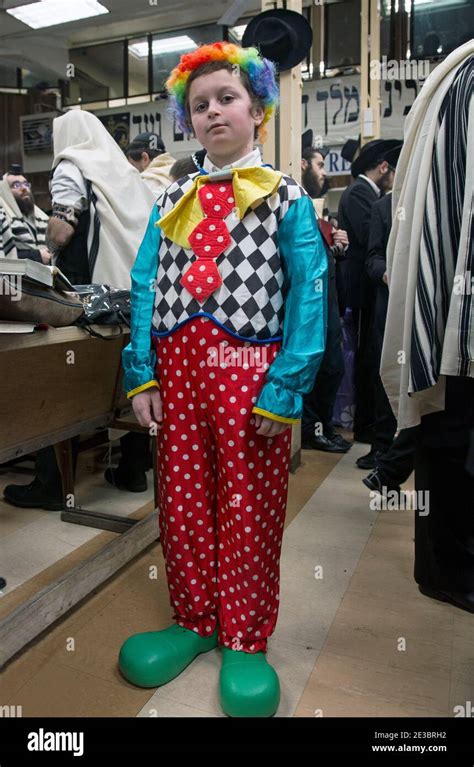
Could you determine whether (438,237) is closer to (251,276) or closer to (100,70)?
(251,276)

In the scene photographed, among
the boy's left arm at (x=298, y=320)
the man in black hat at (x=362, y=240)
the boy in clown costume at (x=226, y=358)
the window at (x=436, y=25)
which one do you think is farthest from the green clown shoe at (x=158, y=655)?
the window at (x=436, y=25)

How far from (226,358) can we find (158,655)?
31.1 inches

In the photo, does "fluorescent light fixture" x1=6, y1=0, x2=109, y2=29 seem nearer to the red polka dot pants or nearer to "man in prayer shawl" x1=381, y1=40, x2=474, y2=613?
"man in prayer shawl" x1=381, y1=40, x2=474, y2=613

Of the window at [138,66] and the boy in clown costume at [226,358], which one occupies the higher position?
the window at [138,66]

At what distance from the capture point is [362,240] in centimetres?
379

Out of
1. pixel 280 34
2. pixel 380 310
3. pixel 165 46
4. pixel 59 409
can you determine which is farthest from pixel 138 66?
pixel 59 409

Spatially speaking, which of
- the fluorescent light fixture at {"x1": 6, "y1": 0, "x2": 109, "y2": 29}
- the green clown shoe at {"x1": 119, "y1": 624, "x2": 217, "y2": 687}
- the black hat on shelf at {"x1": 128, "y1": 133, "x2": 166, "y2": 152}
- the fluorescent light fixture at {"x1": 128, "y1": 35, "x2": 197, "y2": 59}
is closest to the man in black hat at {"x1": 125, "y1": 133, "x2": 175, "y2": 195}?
the black hat on shelf at {"x1": 128, "y1": 133, "x2": 166, "y2": 152}

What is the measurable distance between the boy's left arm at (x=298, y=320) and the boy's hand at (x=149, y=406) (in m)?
0.29

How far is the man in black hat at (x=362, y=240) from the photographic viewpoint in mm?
3748

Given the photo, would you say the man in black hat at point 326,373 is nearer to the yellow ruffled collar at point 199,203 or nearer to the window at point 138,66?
the yellow ruffled collar at point 199,203

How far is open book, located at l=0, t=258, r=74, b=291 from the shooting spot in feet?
4.29
